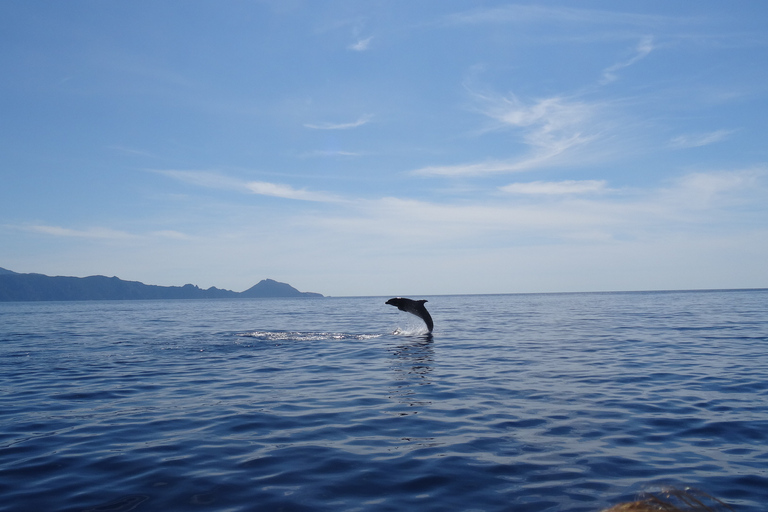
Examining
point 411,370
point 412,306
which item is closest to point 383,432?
point 411,370

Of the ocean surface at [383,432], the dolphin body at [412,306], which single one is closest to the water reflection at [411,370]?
the ocean surface at [383,432]

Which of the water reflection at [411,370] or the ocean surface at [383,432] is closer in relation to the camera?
the ocean surface at [383,432]

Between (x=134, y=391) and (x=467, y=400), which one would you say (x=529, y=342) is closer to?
(x=467, y=400)

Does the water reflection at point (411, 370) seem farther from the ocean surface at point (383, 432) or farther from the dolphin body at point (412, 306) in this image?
the dolphin body at point (412, 306)

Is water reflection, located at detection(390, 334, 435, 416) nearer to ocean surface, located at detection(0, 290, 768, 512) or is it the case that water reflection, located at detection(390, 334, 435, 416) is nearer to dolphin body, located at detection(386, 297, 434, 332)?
ocean surface, located at detection(0, 290, 768, 512)

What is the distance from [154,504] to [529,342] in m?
21.5

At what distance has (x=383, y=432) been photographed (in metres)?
9.87

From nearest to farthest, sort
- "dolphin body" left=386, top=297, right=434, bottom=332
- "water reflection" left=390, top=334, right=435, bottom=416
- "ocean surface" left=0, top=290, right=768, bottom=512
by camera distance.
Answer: "ocean surface" left=0, top=290, right=768, bottom=512 → "water reflection" left=390, top=334, right=435, bottom=416 → "dolphin body" left=386, top=297, right=434, bottom=332

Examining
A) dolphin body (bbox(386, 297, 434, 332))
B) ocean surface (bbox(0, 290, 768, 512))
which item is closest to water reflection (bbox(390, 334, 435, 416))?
ocean surface (bbox(0, 290, 768, 512))

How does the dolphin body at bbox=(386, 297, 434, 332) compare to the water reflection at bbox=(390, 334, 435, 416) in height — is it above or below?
above

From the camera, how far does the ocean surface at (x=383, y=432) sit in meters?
6.93

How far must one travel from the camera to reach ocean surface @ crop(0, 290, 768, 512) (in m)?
6.93

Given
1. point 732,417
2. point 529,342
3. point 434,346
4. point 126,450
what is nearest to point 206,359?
point 434,346

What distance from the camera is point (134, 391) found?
45.6 ft
